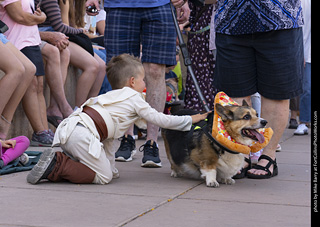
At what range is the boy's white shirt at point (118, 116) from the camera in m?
4.62

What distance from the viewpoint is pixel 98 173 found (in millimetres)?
4555

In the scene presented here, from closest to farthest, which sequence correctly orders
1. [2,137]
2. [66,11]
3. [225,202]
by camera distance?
1. [225,202]
2. [2,137]
3. [66,11]

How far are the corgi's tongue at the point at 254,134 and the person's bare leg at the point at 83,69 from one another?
11.7 ft

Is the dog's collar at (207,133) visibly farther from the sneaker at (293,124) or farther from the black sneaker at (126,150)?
the sneaker at (293,124)

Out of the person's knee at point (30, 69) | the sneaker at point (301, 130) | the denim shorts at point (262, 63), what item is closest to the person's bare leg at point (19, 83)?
the person's knee at point (30, 69)

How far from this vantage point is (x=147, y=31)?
227 inches

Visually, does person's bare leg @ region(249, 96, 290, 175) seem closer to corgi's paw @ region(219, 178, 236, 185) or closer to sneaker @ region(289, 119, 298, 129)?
corgi's paw @ region(219, 178, 236, 185)

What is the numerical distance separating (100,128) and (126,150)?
4.07 feet

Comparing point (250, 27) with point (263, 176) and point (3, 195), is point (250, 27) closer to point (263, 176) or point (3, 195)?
point (263, 176)

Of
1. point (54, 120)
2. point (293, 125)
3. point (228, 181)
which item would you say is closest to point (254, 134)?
point (228, 181)

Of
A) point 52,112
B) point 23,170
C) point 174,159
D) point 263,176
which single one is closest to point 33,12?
point 52,112

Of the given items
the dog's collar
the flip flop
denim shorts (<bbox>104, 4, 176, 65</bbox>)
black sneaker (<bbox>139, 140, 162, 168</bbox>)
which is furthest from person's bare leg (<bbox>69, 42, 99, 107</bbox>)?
the dog's collar

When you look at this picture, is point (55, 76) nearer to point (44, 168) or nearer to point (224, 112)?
point (44, 168)

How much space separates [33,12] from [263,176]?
313cm
